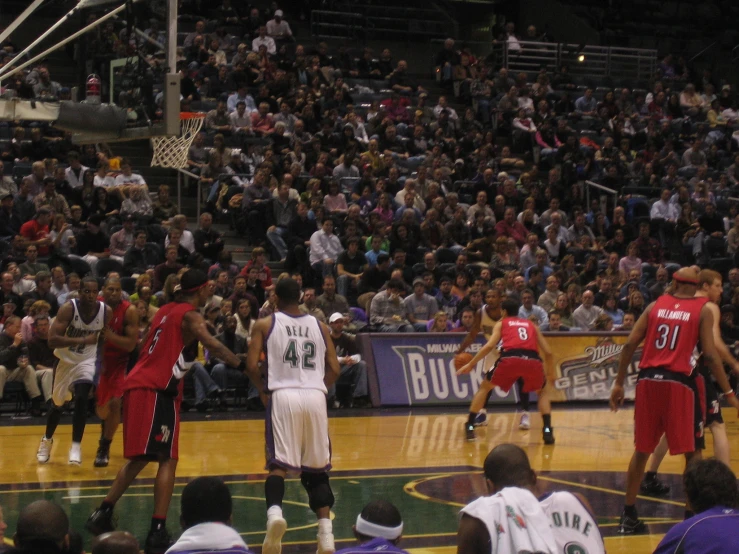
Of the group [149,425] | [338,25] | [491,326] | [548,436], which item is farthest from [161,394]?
[338,25]

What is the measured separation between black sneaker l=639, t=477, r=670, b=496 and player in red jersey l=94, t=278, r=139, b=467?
15.4 feet

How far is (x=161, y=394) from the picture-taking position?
26.4 feet

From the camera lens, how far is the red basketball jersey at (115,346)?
10703mm

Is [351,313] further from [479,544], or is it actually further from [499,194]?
[479,544]

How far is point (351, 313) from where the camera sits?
17469mm

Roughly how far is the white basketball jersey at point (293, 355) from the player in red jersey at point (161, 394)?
23 centimetres

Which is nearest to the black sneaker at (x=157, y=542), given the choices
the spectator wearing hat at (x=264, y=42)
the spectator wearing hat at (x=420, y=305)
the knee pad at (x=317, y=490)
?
the knee pad at (x=317, y=490)

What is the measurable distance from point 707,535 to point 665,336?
415 cm

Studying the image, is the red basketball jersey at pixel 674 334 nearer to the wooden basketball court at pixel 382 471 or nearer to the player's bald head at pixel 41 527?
the wooden basketball court at pixel 382 471

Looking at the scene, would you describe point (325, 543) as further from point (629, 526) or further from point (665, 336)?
point (665, 336)

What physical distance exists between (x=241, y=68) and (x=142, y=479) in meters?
13.3

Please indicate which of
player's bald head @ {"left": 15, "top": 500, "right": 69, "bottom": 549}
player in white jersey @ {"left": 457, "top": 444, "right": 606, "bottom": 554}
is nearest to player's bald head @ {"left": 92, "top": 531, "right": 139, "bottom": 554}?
player's bald head @ {"left": 15, "top": 500, "right": 69, "bottom": 549}

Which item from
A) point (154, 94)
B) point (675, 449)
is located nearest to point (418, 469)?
point (675, 449)

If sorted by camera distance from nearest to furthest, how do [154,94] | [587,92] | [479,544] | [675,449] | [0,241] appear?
Result: [479,544] < [675,449] < [154,94] < [0,241] < [587,92]
